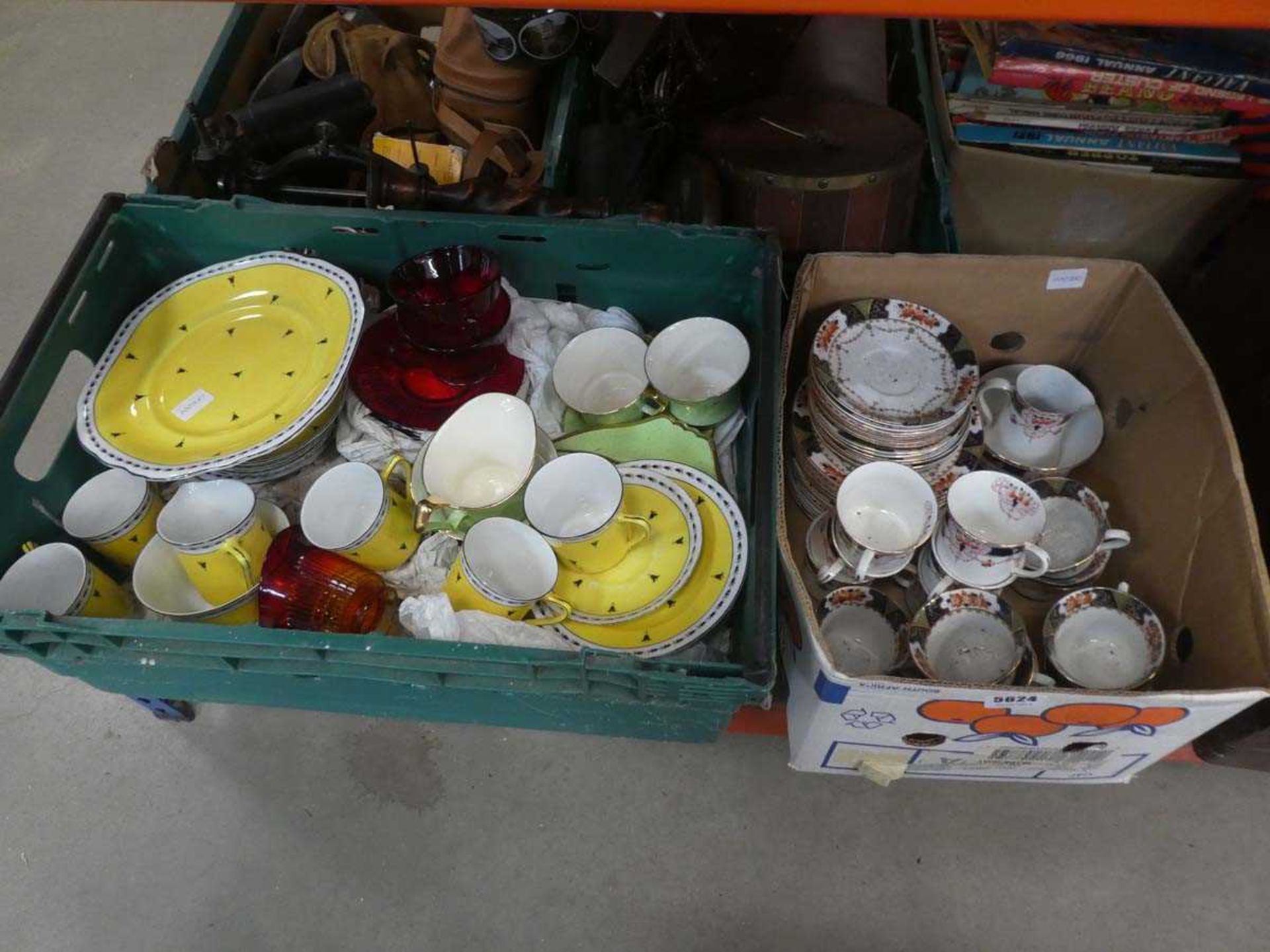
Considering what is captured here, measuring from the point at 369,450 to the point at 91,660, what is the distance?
400 mm

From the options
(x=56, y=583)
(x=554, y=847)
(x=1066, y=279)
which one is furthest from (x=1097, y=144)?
(x=56, y=583)

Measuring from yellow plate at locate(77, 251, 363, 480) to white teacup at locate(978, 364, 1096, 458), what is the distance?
912mm

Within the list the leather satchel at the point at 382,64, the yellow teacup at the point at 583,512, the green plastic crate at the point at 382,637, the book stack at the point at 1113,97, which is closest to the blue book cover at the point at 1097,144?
the book stack at the point at 1113,97

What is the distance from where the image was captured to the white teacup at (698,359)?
1.15 metres

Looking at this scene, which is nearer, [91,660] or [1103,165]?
[91,660]

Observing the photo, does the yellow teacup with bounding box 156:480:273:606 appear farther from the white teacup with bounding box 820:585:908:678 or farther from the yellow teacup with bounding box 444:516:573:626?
the white teacup with bounding box 820:585:908:678

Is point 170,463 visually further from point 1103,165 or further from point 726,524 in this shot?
point 1103,165

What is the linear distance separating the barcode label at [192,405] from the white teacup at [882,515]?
0.86 meters

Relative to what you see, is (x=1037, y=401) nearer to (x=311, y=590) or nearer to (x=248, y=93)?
(x=311, y=590)

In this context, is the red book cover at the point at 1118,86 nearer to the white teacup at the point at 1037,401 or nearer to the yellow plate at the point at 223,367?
the white teacup at the point at 1037,401

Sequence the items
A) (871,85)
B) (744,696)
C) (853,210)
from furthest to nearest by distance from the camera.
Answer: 1. (871,85)
2. (853,210)
3. (744,696)

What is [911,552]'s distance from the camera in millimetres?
1067

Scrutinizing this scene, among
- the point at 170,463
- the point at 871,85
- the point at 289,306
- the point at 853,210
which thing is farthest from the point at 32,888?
the point at 871,85

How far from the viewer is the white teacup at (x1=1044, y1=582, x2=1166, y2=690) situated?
106 cm
